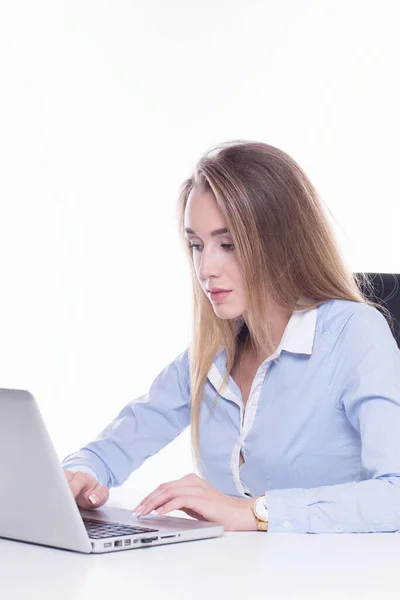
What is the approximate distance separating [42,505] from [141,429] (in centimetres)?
87

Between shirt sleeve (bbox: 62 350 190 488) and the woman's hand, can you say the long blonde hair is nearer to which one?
shirt sleeve (bbox: 62 350 190 488)

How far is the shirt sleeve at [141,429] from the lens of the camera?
79.1 inches

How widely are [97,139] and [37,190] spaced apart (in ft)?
1.16

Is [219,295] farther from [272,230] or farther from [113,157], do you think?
[113,157]

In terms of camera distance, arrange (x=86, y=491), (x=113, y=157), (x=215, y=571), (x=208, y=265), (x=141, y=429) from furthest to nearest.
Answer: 1. (x=113, y=157)
2. (x=141, y=429)
3. (x=208, y=265)
4. (x=86, y=491)
5. (x=215, y=571)

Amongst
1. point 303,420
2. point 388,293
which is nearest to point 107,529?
point 303,420

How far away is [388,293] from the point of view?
200cm

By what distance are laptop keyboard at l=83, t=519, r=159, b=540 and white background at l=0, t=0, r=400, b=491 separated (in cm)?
266

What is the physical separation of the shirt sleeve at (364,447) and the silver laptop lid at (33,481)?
0.39 m

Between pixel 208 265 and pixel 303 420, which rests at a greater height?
pixel 208 265

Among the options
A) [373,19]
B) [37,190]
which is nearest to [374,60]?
[373,19]

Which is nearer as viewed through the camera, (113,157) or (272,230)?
(272,230)

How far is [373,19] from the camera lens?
370 centimetres

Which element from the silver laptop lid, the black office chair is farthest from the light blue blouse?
the silver laptop lid
